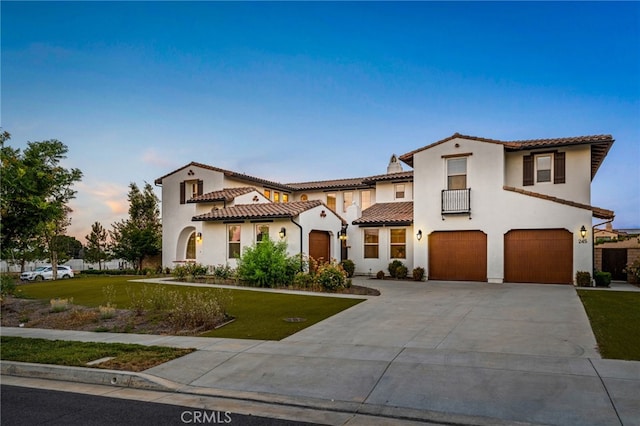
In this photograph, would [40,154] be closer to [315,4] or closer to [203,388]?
[203,388]

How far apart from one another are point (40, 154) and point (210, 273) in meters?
12.6

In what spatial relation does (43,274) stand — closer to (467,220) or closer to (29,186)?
(29,186)

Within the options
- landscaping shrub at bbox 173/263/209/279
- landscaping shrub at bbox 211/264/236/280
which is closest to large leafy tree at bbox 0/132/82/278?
landscaping shrub at bbox 211/264/236/280

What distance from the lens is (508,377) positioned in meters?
6.12

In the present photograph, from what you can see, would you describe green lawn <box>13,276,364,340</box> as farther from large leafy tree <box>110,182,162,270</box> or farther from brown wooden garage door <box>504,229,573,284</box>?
large leafy tree <box>110,182,162,270</box>

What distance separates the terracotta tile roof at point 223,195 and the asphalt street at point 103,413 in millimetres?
18337

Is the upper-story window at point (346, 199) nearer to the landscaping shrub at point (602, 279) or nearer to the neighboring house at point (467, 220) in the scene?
the neighboring house at point (467, 220)

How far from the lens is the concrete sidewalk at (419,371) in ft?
16.8

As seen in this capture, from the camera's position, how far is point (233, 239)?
22234 millimetres

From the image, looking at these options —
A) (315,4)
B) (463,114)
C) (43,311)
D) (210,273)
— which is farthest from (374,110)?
(43,311)

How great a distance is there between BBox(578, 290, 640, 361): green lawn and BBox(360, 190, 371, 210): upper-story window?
52.0 ft

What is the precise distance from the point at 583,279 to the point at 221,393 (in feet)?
56.6

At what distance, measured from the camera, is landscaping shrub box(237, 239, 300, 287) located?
1819cm

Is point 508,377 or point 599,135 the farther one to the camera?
point 599,135
